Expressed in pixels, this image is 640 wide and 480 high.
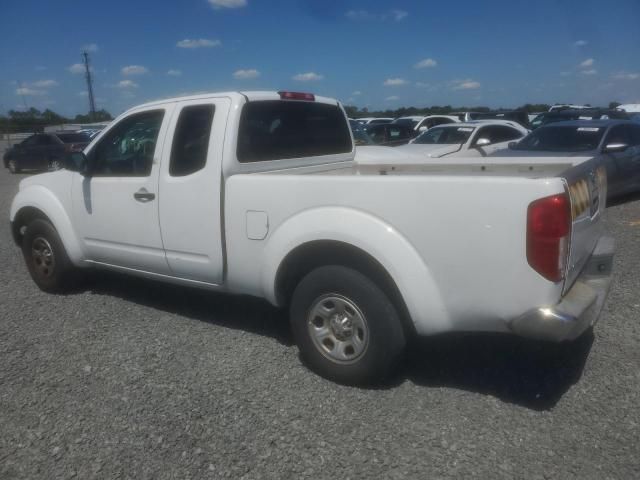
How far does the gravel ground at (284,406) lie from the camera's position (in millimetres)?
2799

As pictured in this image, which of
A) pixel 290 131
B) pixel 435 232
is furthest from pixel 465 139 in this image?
pixel 435 232

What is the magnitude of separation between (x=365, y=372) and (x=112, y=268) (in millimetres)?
2610

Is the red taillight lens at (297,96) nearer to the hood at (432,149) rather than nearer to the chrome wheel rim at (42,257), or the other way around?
the chrome wheel rim at (42,257)

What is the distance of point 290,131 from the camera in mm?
4559

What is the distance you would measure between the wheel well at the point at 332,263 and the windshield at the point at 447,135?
352 inches

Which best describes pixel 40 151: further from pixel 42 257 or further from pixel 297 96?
Result: pixel 297 96

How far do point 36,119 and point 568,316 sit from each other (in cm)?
6447

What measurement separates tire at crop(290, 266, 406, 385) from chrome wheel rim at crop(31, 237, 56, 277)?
2.95m

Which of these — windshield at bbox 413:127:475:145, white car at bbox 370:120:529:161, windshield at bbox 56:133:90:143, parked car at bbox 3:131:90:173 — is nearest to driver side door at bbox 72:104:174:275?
white car at bbox 370:120:529:161

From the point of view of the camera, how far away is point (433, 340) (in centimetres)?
424

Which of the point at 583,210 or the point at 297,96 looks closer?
the point at 583,210

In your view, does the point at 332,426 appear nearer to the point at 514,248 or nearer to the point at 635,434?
the point at 514,248

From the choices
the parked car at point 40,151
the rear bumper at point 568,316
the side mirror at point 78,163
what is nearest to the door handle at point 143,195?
the side mirror at point 78,163

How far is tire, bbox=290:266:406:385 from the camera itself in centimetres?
325
